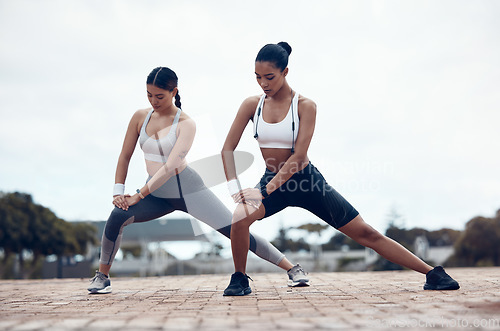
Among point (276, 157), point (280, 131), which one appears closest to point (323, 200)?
point (276, 157)

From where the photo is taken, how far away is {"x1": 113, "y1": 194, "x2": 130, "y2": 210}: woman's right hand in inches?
196

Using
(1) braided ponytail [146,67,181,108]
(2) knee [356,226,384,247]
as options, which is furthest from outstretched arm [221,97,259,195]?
(2) knee [356,226,384,247]

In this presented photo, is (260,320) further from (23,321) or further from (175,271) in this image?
(175,271)

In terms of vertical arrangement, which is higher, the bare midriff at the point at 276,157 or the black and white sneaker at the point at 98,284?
the bare midriff at the point at 276,157

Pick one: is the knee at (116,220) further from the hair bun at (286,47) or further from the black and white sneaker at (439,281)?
the black and white sneaker at (439,281)

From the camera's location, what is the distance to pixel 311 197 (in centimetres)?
453

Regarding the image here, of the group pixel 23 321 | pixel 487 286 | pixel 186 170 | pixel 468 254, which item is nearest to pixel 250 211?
pixel 186 170

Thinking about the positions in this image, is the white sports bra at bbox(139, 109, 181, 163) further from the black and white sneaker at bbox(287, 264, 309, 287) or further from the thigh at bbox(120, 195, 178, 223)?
the black and white sneaker at bbox(287, 264, 309, 287)

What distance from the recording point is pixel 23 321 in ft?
11.0


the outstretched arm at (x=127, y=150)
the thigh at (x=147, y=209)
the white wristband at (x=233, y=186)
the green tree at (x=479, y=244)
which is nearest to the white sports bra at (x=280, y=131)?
the white wristband at (x=233, y=186)

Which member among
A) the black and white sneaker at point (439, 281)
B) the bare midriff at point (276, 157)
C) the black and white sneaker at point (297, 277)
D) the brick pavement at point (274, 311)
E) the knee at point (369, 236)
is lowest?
the brick pavement at point (274, 311)

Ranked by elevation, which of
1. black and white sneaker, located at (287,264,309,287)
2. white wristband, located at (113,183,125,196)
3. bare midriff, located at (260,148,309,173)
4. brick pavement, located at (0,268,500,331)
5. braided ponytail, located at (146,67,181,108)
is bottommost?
brick pavement, located at (0,268,500,331)

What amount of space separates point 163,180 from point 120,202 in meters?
0.41

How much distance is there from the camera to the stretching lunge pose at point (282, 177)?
4391 mm
